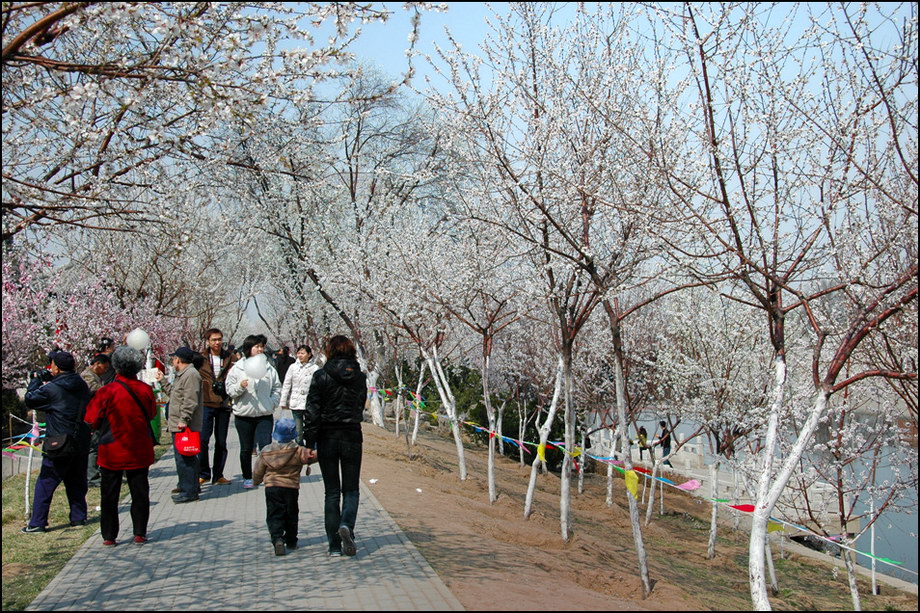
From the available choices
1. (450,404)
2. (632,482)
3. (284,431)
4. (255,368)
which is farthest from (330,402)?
(450,404)

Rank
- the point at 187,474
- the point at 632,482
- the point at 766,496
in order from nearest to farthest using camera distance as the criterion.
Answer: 1. the point at 766,496
2. the point at 632,482
3. the point at 187,474

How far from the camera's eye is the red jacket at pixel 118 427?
24.6 ft

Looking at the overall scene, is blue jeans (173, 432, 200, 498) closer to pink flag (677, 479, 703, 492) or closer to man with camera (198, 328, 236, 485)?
man with camera (198, 328, 236, 485)

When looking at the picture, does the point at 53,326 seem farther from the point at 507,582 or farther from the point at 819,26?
the point at 819,26

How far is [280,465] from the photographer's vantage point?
729cm

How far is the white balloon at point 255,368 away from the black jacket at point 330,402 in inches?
131

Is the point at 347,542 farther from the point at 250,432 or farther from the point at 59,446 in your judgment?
the point at 250,432

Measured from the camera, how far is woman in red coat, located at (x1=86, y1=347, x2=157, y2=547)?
24.7ft

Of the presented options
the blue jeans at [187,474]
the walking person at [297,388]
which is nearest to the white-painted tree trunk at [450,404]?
the walking person at [297,388]

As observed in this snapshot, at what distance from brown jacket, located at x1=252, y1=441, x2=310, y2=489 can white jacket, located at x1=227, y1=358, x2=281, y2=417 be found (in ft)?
9.84

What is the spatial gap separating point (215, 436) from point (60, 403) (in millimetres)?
2598

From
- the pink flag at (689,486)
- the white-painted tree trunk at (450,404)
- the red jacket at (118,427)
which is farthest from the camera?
the white-painted tree trunk at (450,404)

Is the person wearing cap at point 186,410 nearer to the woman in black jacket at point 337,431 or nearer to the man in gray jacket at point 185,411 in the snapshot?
the man in gray jacket at point 185,411

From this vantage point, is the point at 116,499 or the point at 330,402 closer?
the point at 330,402
